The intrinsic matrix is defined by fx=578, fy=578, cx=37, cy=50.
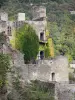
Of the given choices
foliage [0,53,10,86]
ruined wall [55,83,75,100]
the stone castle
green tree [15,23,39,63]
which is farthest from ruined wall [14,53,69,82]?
foliage [0,53,10,86]

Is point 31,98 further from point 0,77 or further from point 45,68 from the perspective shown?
point 45,68

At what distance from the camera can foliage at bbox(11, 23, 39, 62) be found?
4191 cm

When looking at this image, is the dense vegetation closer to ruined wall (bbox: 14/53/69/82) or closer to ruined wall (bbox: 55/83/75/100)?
ruined wall (bbox: 14/53/69/82)

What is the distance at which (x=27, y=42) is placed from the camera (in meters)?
42.1

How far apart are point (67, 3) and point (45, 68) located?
113ft

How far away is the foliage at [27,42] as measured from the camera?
1650 inches

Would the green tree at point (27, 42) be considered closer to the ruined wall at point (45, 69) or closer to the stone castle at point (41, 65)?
Result: the stone castle at point (41, 65)

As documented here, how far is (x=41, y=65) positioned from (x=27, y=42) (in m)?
2.46

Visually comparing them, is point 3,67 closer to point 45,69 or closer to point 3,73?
point 3,73

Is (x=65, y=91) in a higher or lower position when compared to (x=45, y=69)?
lower

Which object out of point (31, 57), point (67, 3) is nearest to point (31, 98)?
point (31, 57)

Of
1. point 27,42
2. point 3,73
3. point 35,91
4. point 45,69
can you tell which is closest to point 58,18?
point 27,42

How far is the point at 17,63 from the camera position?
39.1 metres

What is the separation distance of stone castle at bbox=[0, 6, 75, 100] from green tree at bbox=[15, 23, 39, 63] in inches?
21.4
